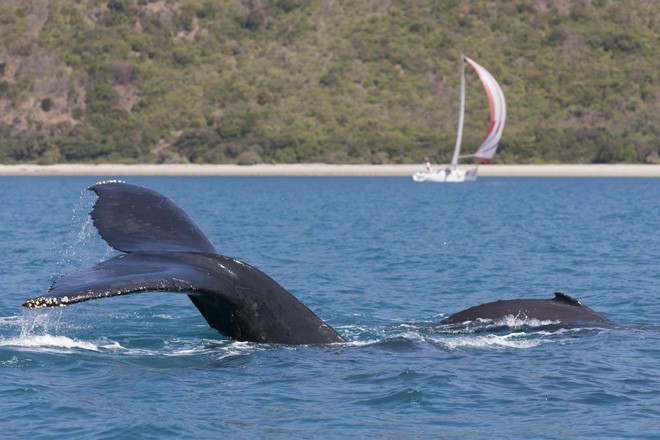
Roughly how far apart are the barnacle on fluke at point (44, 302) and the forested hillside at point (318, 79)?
9576 cm

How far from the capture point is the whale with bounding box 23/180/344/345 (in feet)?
32.3

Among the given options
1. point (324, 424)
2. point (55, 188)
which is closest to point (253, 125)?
point (55, 188)

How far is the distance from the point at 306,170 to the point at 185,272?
9432cm

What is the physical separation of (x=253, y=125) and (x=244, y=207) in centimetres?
4803

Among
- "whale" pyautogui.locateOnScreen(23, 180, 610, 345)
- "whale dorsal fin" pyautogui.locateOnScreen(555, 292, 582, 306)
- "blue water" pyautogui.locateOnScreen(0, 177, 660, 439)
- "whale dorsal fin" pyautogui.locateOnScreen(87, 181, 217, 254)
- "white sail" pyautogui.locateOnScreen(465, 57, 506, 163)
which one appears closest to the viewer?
"whale" pyautogui.locateOnScreen(23, 180, 610, 345)

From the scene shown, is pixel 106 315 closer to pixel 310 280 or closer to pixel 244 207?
pixel 310 280

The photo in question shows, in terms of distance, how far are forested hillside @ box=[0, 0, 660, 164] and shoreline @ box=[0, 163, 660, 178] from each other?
1236mm

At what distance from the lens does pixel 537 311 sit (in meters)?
13.8

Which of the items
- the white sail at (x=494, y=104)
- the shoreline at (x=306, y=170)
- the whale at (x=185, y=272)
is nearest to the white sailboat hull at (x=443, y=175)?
the white sail at (x=494, y=104)

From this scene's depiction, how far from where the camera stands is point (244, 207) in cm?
5872

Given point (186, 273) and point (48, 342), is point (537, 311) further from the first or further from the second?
point (48, 342)

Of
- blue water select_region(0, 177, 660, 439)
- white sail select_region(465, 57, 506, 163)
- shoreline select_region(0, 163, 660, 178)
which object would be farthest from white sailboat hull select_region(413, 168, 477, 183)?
blue water select_region(0, 177, 660, 439)

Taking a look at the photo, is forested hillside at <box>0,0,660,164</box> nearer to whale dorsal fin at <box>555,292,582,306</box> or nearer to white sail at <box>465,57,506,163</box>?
white sail at <box>465,57,506,163</box>

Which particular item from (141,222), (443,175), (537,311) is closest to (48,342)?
(141,222)
